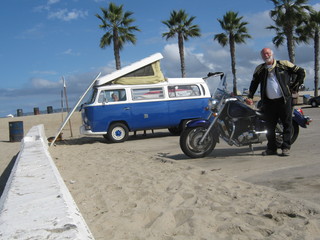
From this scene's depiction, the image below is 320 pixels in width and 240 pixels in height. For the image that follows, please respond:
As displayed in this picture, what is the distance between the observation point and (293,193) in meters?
4.07

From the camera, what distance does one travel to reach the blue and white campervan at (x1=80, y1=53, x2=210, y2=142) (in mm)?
12164

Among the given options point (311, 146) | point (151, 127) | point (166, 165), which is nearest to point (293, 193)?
point (166, 165)

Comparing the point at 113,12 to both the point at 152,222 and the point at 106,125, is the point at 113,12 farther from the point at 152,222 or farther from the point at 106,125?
the point at 152,222

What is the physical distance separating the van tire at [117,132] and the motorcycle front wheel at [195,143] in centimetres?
572

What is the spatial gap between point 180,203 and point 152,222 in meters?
0.61

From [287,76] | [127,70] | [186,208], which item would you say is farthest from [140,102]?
[186,208]

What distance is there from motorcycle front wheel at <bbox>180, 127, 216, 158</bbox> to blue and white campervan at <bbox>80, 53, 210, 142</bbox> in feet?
18.7

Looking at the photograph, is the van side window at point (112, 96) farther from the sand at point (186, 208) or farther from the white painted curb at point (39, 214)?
the white painted curb at point (39, 214)

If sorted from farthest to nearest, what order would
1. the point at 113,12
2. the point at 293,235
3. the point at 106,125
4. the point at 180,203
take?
1. the point at 113,12
2. the point at 106,125
3. the point at 180,203
4. the point at 293,235

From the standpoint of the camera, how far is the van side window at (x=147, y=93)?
12.5 m

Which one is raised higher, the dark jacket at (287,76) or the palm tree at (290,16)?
the palm tree at (290,16)

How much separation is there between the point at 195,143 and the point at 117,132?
5823mm

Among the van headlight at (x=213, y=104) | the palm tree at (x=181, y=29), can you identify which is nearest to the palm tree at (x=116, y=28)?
the palm tree at (x=181, y=29)

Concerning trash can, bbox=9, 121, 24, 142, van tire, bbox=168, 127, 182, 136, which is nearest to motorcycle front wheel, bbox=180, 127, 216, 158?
van tire, bbox=168, 127, 182, 136
